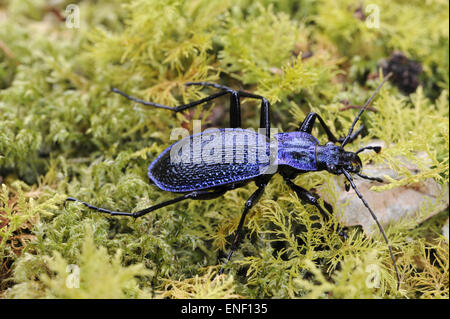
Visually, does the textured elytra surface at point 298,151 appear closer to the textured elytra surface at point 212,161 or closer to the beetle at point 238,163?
the beetle at point 238,163

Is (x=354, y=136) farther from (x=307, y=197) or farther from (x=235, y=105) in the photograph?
(x=235, y=105)

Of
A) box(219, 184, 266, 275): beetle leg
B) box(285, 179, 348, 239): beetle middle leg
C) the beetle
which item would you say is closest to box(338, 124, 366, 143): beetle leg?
the beetle

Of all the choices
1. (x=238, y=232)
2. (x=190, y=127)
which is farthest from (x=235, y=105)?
(x=238, y=232)

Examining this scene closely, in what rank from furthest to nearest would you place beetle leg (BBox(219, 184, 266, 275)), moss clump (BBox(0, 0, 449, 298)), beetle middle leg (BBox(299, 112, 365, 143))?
beetle middle leg (BBox(299, 112, 365, 143)), beetle leg (BBox(219, 184, 266, 275)), moss clump (BBox(0, 0, 449, 298))

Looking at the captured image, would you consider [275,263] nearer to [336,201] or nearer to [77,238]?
[336,201]

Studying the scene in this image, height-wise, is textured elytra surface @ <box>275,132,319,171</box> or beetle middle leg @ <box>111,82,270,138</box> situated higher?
beetle middle leg @ <box>111,82,270,138</box>

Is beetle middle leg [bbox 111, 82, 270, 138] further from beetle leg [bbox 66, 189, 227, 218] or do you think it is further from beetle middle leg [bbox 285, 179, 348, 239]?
beetle leg [bbox 66, 189, 227, 218]

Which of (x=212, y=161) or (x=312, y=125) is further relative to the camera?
(x=312, y=125)
